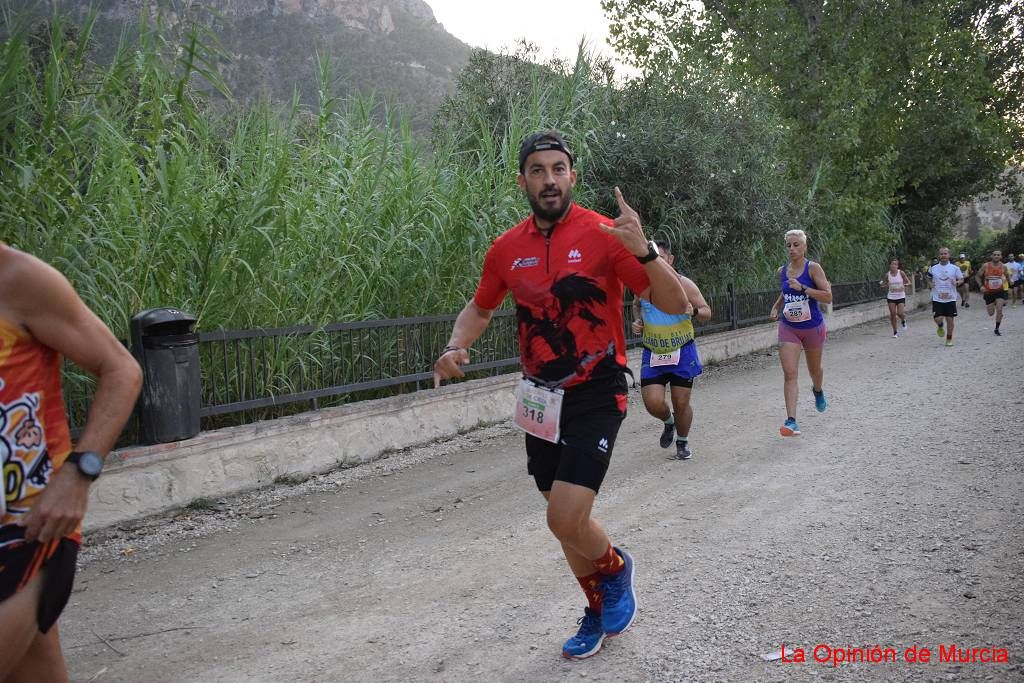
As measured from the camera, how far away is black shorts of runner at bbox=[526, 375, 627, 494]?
11.8ft

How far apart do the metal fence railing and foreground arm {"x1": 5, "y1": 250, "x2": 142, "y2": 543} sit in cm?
452

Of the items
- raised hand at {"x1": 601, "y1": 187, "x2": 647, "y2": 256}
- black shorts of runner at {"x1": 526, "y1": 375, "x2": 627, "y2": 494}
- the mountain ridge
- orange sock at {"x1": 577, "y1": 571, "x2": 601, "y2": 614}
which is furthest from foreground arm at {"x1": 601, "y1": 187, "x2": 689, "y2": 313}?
the mountain ridge

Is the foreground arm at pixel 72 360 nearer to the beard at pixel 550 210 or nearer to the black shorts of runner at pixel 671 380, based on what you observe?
the beard at pixel 550 210

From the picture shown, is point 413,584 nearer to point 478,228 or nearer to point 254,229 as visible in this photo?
point 254,229

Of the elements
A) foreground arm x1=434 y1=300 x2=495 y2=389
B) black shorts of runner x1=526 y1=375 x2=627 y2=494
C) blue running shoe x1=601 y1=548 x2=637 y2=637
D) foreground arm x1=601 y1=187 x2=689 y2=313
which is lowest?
blue running shoe x1=601 y1=548 x2=637 y2=637

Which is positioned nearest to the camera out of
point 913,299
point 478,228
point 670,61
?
point 478,228

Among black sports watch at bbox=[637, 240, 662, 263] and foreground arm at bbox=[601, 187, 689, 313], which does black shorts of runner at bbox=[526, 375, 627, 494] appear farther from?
black sports watch at bbox=[637, 240, 662, 263]

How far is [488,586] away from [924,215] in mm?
38313

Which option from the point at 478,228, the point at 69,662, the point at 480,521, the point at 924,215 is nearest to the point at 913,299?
the point at 924,215

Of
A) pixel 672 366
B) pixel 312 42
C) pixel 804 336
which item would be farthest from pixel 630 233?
pixel 312 42

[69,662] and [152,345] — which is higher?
[152,345]

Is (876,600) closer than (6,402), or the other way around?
(6,402)

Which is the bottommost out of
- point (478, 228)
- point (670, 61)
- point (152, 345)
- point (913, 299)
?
point (913, 299)

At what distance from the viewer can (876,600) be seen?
419cm
